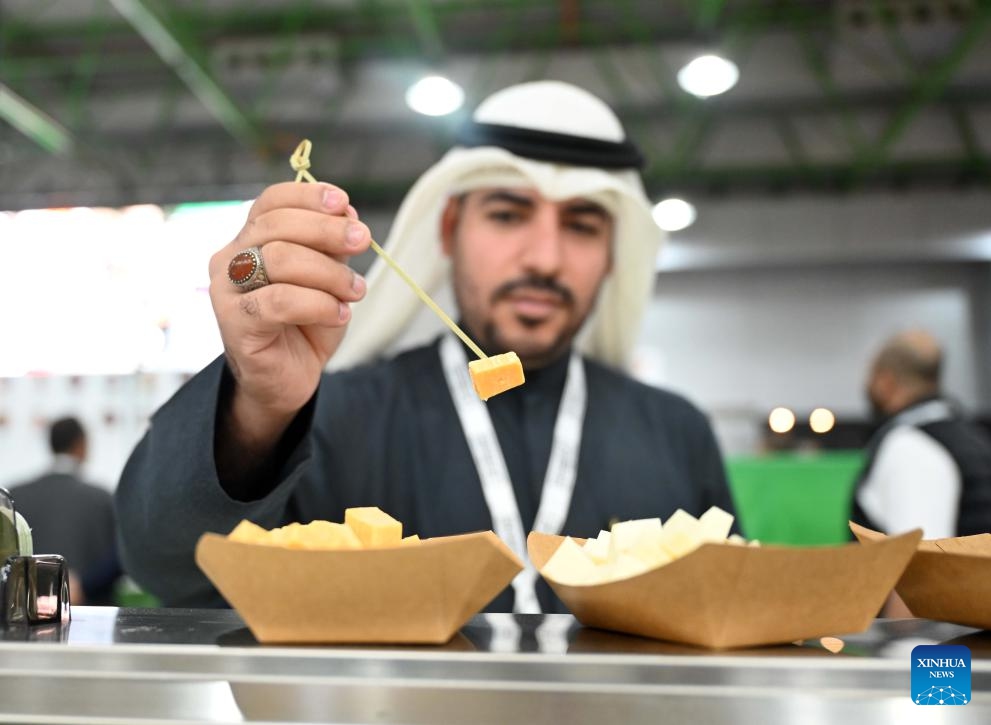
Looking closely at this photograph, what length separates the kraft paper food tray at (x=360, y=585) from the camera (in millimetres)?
599

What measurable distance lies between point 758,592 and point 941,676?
4.9 inches

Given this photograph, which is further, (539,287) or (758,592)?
(539,287)

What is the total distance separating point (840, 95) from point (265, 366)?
9.22 meters

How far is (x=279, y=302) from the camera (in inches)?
36.2

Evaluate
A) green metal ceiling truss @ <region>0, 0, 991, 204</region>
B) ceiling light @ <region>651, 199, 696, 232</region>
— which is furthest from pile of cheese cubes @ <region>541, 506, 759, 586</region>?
ceiling light @ <region>651, 199, 696, 232</region>

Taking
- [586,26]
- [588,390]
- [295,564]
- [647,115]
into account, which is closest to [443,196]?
[588,390]

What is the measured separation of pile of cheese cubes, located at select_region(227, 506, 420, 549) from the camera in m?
0.63

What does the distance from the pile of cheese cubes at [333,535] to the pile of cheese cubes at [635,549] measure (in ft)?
0.40

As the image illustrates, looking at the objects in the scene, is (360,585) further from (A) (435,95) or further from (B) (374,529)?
(A) (435,95)

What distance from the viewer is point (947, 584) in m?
0.71

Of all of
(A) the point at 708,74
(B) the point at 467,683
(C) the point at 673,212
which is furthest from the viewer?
(C) the point at 673,212

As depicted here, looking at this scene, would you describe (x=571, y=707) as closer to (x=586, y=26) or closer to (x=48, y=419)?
(x=48, y=419)

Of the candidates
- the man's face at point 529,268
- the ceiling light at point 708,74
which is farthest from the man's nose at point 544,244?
the ceiling light at point 708,74

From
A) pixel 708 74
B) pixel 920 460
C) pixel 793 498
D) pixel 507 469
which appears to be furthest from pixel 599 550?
pixel 708 74
